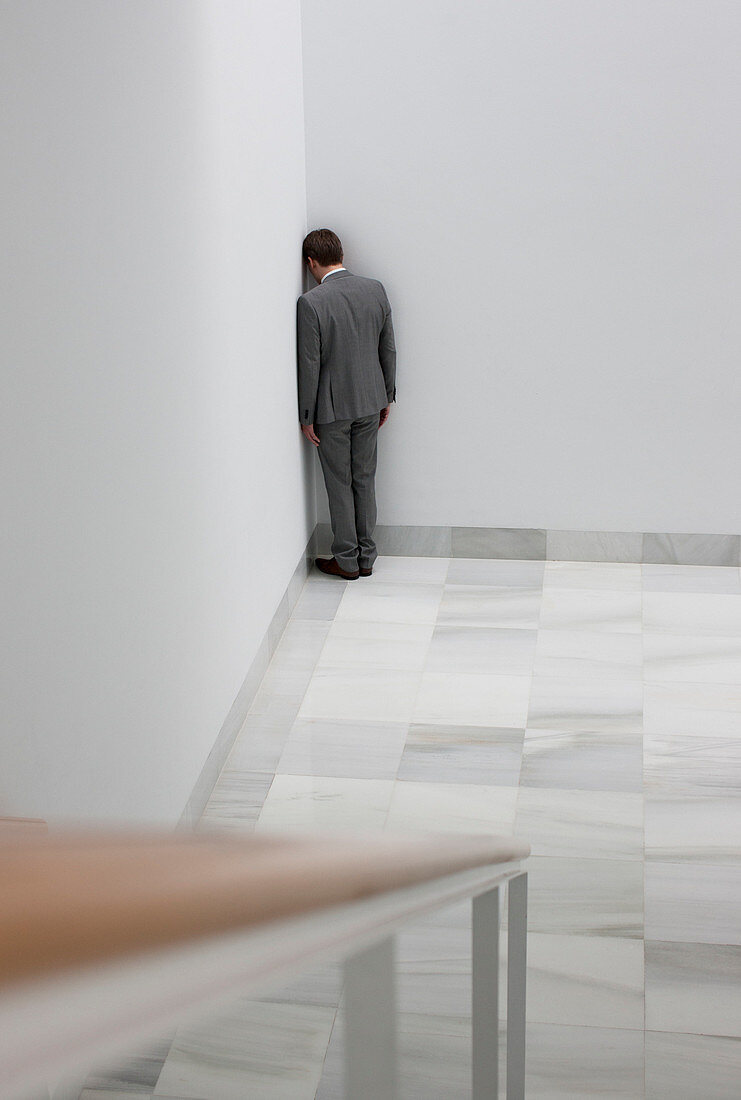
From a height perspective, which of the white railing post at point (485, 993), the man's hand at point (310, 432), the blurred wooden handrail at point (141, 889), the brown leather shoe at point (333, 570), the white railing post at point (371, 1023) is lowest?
the brown leather shoe at point (333, 570)

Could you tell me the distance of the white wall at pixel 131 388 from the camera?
2523 millimetres

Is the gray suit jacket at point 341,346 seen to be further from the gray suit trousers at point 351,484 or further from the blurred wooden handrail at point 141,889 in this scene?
the blurred wooden handrail at point 141,889

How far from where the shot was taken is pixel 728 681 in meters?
5.06

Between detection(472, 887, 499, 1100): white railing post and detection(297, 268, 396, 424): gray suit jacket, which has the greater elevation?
detection(472, 887, 499, 1100): white railing post

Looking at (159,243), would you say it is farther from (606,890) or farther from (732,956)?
(732,956)

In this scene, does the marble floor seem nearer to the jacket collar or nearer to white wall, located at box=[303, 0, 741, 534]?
white wall, located at box=[303, 0, 741, 534]

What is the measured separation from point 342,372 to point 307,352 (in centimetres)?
22

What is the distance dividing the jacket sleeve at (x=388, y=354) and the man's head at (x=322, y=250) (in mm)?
350

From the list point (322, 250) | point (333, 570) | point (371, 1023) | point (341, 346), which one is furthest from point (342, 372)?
point (371, 1023)

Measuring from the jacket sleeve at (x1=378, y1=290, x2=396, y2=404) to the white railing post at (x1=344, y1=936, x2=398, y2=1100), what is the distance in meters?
5.30

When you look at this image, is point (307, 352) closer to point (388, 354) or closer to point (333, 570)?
point (388, 354)

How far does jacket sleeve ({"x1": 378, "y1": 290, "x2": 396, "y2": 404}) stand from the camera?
6.05 metres

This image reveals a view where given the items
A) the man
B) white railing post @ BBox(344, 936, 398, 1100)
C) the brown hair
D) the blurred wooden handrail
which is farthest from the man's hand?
the blurred wooden handrail

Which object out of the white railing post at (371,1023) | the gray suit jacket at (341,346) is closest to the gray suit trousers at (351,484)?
the gray suit jacket at (341,346)
